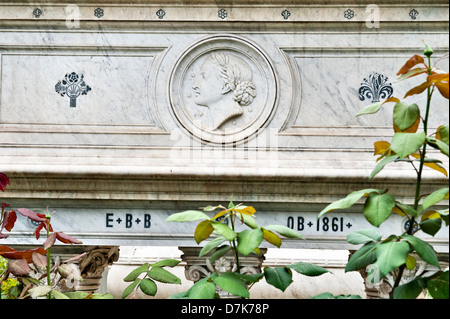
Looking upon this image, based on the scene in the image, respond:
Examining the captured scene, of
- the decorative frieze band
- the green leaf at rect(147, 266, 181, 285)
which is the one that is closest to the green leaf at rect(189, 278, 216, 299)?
the green leaf at rect(147, 266, 181, 285)

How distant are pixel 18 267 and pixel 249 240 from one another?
82cm

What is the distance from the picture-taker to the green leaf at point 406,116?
207 centimetres

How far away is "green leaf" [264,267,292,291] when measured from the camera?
212 cm

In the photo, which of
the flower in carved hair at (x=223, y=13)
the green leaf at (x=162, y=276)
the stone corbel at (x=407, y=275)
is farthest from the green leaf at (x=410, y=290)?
the flower in carved hair at (x=223, y=13)

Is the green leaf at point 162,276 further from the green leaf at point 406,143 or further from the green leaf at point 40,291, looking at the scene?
the green leaf at point 406,143

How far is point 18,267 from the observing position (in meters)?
2.27

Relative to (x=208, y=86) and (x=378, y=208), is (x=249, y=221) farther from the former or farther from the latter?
(x=208, y=86)

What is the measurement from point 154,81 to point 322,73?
4.19ft

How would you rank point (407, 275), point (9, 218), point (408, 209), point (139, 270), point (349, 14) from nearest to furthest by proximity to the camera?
point (408, 209) < point (139, 270) < point (9, 218) < point (407, 275) < point (349, 14)

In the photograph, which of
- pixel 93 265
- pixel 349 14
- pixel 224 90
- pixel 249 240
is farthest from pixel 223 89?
pixel 249 240

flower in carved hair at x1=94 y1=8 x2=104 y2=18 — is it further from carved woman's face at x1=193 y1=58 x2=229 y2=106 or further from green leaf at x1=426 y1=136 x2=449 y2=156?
green leaf at x1=426 y1=136 x2=449 y2=156

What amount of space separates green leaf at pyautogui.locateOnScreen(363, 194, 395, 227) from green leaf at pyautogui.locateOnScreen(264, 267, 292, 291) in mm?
339
